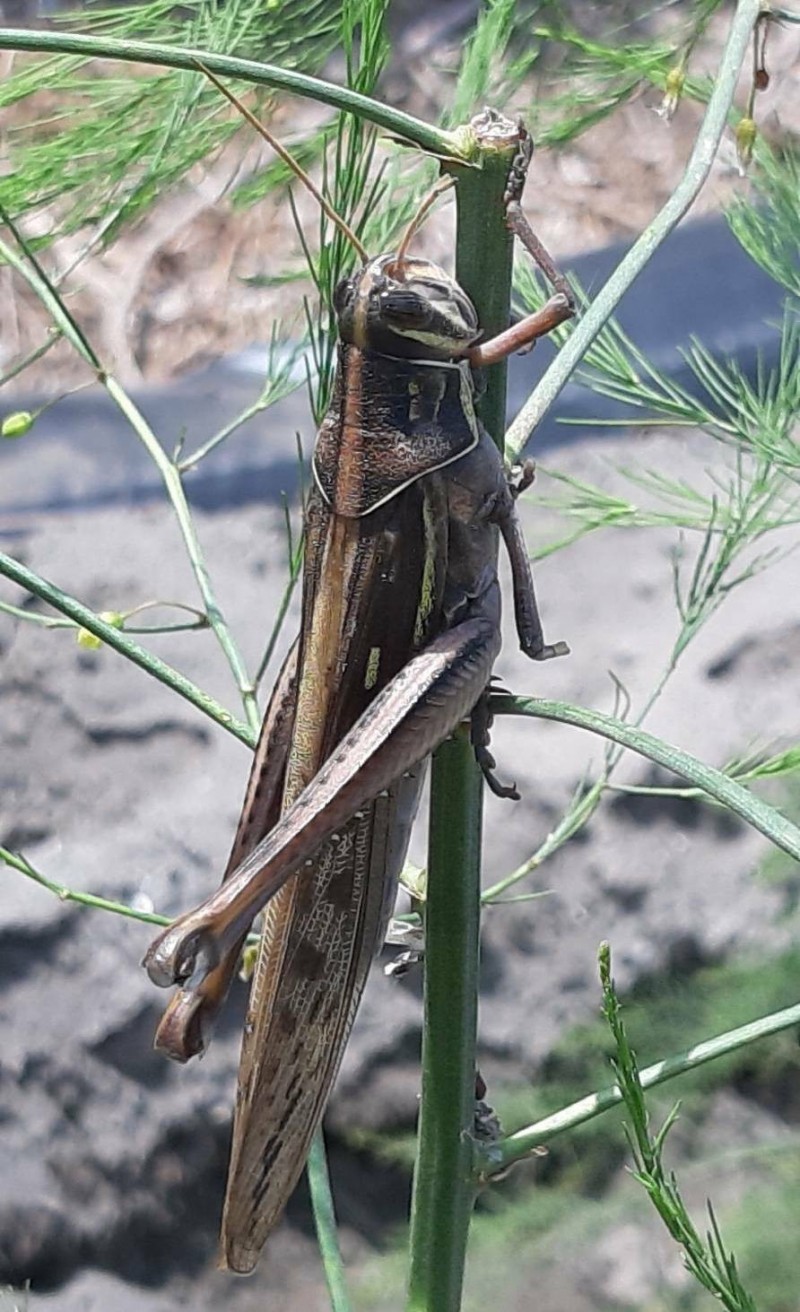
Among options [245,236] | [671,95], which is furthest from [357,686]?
[245,236]

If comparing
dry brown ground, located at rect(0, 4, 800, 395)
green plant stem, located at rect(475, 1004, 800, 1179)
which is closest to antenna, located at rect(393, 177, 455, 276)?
green plant stem, located at rect(475, 1004, 800, 1179)

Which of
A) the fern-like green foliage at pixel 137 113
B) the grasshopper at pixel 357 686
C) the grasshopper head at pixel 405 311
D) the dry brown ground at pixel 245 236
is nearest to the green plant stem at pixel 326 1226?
the grasshopper at pixel 357 686

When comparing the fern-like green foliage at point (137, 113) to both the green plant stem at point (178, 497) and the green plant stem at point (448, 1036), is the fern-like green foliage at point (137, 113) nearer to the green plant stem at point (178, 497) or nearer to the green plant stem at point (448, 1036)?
the green plant stem at point (178, 497)

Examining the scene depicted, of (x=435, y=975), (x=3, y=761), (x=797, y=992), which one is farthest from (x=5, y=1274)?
(x=435, y=975)

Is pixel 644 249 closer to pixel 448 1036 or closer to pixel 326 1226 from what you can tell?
pixel 448 1036

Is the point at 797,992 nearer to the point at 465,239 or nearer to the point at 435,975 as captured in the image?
the point at 435,975

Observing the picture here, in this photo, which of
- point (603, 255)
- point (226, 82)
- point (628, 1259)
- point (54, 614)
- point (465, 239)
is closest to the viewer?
point (465, 239)
